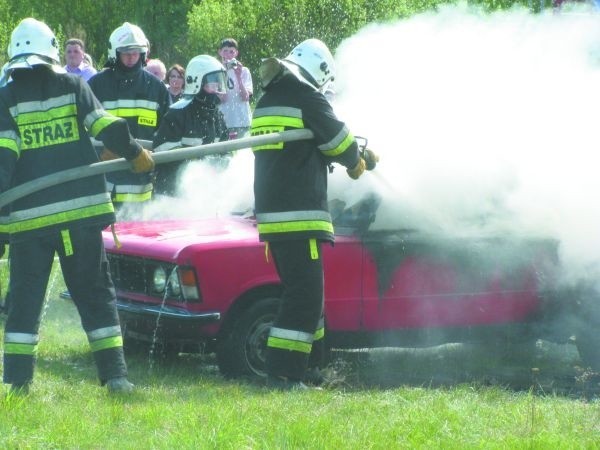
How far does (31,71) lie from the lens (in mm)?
6613

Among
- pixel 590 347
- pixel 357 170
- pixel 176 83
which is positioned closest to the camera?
pixel 357 170

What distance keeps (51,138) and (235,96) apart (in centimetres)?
724

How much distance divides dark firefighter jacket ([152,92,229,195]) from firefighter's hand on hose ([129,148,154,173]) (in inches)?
124

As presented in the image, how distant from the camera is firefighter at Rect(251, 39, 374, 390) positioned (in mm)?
7008

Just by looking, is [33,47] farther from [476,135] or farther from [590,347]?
[590,347]

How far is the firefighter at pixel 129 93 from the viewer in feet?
33.0

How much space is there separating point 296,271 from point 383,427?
149cm

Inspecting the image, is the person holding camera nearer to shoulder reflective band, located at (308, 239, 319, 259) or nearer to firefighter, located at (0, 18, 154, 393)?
shoulder reflective band, located at (308, 239, 319, 259)

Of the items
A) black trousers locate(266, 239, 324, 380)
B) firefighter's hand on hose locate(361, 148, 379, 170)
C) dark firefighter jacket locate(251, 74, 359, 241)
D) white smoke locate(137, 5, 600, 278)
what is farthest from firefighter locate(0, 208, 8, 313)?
firefighter's hand on hose locate(361, 148, 379, 170)

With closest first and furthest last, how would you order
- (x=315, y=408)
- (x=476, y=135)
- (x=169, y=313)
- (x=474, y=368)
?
(x=315, y=408), (x=169, y=313), (x=474, y=368), (x=476, y=135)

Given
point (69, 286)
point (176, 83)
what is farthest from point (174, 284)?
point (176, 83)

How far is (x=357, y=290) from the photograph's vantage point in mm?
7801

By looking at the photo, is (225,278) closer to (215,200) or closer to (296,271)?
(296,271)

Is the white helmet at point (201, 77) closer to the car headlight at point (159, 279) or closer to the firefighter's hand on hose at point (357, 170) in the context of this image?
the car headlight at point (159, 279)
